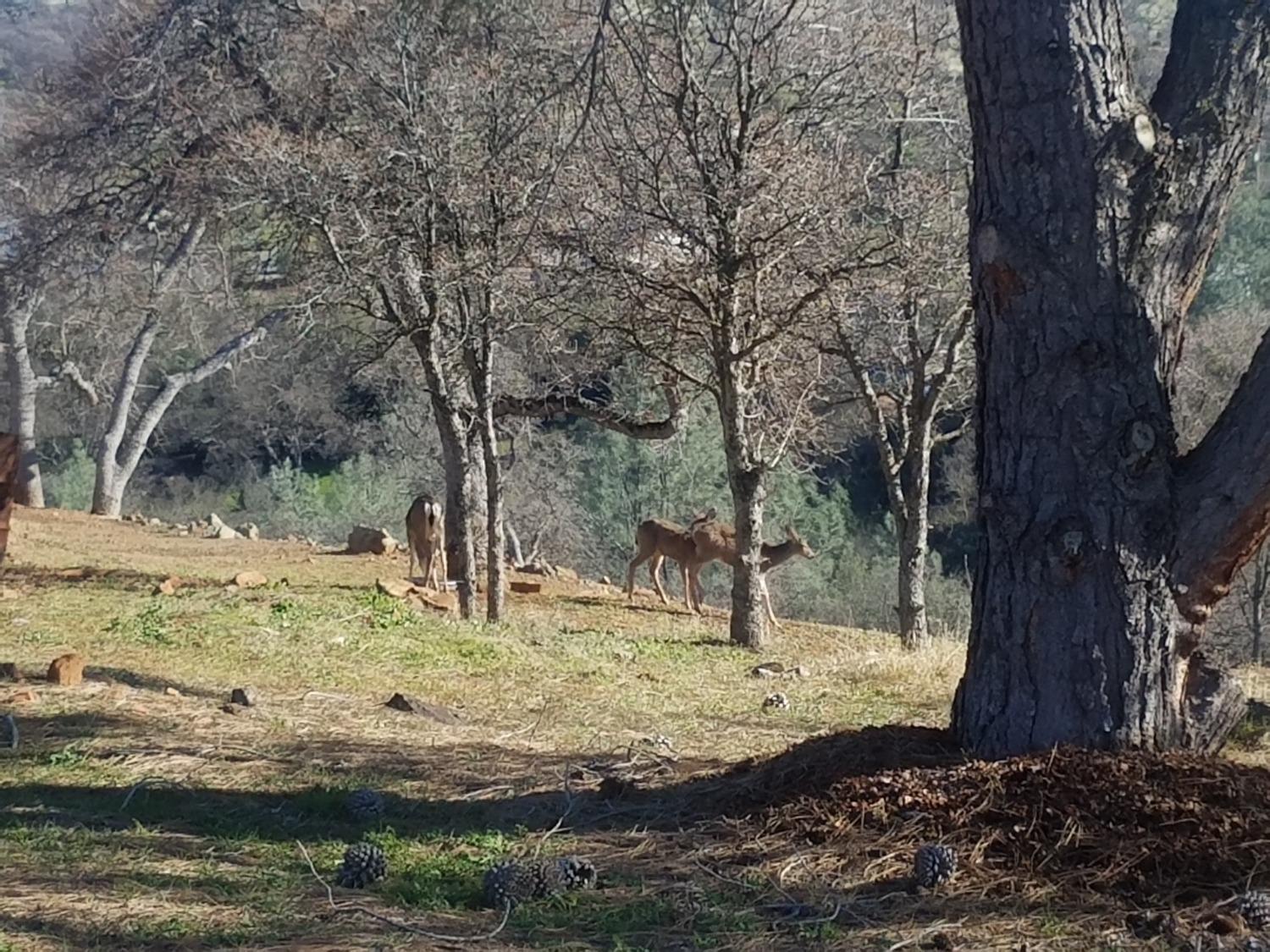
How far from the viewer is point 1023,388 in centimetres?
429

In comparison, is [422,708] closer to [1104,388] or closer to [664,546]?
[1104,388]

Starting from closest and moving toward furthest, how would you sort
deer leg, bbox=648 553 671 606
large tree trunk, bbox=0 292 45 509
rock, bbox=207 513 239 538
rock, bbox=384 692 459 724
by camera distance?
rock, bbox=384 692 459 724
deer leg, bbox=648 553 671 606
rock, bbox=207 513 239 538
large tree trunk, bbox=0 292 45 509

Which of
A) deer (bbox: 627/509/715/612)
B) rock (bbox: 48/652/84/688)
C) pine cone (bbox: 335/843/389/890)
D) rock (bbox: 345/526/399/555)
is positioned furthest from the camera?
rock (bbox: 345/526/399/555)

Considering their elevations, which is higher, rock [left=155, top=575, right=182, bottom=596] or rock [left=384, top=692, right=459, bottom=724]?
rock [left=155, top=575, right=182, bottom=596]

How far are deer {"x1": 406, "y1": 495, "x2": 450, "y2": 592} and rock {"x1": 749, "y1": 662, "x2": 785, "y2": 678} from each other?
17.8ft

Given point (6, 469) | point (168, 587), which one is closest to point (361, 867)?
point (6, 469)

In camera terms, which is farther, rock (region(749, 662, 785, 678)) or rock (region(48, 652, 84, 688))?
rock (region(749, 662, 785, 678))

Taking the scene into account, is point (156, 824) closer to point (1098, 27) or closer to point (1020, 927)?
point (1020, 927)

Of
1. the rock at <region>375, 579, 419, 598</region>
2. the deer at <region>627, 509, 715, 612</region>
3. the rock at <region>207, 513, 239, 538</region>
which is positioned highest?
the rock at <region>207, 513, 239, 538</region>

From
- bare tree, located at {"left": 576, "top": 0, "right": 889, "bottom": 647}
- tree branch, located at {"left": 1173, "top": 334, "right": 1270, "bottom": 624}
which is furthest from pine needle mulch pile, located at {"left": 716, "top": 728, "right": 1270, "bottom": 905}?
bare tree, located at {"left": 576, "top": 0, "right": 889, "bottom": 647}

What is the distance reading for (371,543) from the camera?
64.4 ft

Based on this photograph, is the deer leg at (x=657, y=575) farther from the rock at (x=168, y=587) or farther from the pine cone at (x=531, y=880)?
the pine cone at (x=531, y=880)

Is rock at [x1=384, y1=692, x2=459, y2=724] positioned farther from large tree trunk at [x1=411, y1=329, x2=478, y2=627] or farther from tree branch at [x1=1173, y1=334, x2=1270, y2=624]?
large tree trunk at [x1=411, y1=329, x2=478, y2=627]

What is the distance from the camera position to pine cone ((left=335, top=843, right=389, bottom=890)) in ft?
13.3
